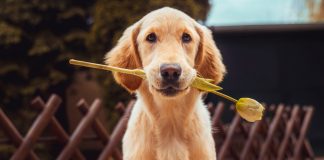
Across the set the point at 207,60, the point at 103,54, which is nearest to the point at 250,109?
the point at 207,60

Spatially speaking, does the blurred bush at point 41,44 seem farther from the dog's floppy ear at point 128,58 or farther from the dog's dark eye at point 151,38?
the dog's dark eye at point 151,38

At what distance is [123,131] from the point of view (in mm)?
5383

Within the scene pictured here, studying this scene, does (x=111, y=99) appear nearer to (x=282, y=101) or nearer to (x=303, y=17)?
(x=282, y=101)

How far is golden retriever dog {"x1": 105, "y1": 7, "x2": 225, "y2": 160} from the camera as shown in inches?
115

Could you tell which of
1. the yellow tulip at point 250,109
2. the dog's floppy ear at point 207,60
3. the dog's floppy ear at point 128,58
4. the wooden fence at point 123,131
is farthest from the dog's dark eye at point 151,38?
the wooden fence at point 123,131

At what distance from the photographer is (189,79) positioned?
2820mm

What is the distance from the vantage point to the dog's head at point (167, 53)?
9.20 feet

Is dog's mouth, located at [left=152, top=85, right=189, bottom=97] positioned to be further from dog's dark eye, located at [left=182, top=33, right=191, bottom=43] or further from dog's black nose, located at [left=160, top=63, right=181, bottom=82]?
dog's dark eye, located at [left=182, top=33, right=191, bottom=43]

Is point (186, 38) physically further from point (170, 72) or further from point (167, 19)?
point (170, 72)

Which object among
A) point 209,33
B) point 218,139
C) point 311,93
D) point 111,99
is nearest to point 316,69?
point 311,93

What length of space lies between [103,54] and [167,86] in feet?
26.2

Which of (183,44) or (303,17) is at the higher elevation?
(183,44)

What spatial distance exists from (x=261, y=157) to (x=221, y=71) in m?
4.46

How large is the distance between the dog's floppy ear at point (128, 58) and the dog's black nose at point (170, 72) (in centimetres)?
49
